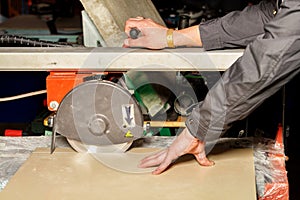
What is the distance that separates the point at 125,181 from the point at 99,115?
24cm

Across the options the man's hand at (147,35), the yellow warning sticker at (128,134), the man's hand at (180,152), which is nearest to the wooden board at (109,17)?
the man's hand at (147,35)

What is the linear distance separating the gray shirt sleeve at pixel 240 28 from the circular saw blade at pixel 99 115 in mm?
324

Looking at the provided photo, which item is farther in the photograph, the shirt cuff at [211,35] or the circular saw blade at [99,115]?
the shirt cuff at [211,35]

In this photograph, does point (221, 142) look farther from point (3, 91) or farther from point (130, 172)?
point (3, 91)

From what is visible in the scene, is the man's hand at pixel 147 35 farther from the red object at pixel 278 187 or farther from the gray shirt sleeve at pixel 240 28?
the red object at pixel 278 187

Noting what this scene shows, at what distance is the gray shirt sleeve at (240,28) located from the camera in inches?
69.1

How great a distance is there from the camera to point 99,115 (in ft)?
5.41

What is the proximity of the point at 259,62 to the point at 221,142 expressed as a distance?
0.52 meters

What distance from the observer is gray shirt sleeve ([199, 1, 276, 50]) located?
1755 mm

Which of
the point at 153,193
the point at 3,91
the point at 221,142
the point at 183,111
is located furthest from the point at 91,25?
the point at 3,91

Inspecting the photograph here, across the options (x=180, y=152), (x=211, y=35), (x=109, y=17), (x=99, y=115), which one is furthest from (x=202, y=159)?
(x=109, y=17)

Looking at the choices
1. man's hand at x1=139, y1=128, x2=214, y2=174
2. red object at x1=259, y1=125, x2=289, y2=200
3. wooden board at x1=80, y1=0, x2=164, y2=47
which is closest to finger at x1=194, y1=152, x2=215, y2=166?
man's hand at x1=139, y1=128, x2=214, y2=174

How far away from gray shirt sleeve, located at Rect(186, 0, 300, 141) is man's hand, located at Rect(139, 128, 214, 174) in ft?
0.10

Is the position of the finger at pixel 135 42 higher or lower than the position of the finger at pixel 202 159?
higher
